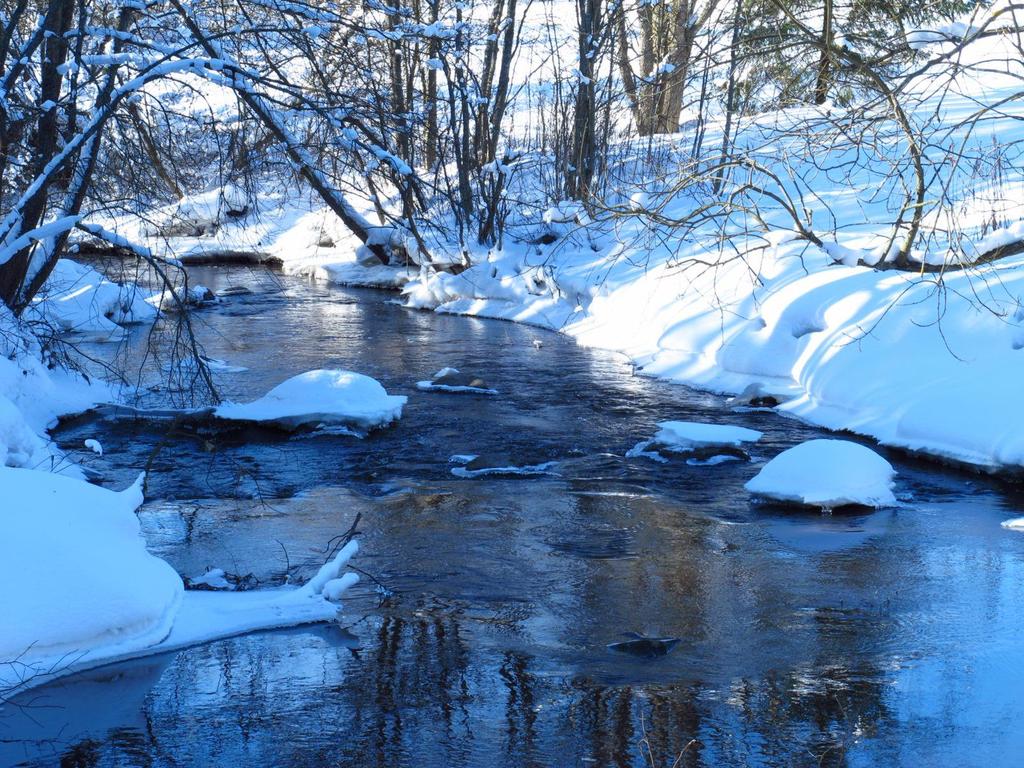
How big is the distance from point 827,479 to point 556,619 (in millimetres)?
3231

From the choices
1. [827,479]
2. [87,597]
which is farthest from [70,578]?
[827,479]

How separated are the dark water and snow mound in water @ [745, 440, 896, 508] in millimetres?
174

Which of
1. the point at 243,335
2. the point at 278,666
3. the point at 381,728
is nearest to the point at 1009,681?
the point at 381,728

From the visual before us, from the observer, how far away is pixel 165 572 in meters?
6.27

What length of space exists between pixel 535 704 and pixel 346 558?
191 centimetres

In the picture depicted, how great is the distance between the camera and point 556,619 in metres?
6.39

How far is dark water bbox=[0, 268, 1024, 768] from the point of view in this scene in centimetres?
499

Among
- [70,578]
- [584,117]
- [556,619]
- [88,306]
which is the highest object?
[584,117]

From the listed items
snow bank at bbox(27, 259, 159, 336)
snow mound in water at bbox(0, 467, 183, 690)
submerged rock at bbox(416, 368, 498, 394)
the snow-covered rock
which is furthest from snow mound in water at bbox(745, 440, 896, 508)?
snow bank at bbox(27, 259, 159, 336)

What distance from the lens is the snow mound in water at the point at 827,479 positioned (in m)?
8.66

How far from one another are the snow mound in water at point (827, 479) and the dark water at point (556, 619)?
17cm

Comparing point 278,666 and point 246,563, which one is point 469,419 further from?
point 278,666

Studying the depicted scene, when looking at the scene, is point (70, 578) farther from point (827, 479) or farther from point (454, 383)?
point (454, 383)

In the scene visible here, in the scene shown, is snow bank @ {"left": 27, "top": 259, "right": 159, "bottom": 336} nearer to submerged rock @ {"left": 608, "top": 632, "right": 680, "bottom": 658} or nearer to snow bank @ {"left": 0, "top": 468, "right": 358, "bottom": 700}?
snow bank @ {"left": 0, "top": 468, "right": 358, "bottom": 700}
